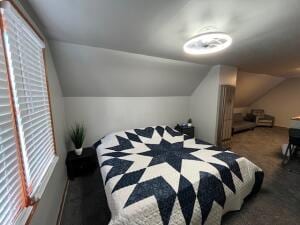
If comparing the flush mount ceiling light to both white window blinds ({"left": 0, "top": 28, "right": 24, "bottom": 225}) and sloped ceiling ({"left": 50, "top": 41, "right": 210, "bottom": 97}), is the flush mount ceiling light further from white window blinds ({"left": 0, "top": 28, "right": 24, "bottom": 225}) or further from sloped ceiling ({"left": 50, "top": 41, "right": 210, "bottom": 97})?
white window blinds ({"left": 0, "top": 28, "right": 24, "bottom": 225})

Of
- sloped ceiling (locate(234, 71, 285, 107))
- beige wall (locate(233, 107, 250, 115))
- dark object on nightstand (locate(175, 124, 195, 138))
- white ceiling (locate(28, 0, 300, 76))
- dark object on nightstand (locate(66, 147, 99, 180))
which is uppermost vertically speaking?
white ceiling (locate(28, 0, 300, 76))

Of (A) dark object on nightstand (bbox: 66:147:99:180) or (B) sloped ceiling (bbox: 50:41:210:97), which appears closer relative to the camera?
(B) sloped ceiling (bbox: 50:41:210:97)

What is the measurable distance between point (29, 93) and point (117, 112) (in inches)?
77.2

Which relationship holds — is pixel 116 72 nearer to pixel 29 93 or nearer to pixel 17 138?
pixel 29 93

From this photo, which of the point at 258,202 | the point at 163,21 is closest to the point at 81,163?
the point at 163,21

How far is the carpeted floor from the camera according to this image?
1.67 meters

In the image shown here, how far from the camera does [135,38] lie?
1814 millimetres

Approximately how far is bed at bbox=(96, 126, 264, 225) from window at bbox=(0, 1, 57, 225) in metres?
0.69

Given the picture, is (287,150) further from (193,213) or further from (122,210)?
(122,210)

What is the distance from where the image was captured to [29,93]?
1.22 meters

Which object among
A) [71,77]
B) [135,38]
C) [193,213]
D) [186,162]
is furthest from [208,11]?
[71,77]

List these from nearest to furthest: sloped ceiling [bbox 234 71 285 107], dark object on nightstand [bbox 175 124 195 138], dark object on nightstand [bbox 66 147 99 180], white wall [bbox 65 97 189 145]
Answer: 1. dark object on nightstand [bbox 66 147 99 180]
2. white wall [bbox 65 97 189 145]
3. dark object on nightstand [bbox 175 124 195 138]
4. sloped ceiling [bbox 234 71 285 107]

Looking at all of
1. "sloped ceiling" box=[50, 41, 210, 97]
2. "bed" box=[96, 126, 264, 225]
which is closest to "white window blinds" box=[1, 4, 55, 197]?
"sloped ceiling" box=[50, 41, 210, 97]

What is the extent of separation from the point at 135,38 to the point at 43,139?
157 centimetres
